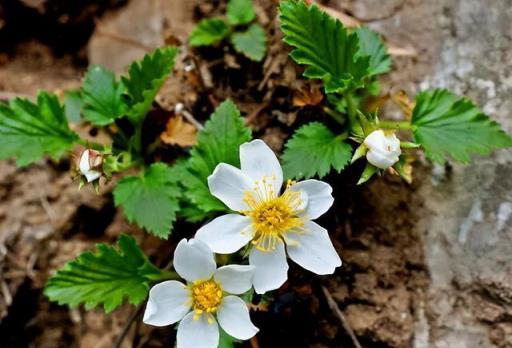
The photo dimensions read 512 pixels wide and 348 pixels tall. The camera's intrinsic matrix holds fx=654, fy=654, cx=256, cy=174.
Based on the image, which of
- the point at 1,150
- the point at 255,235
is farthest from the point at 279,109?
the point at 1,150

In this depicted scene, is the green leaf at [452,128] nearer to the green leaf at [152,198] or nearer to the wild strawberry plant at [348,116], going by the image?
the wild strawberry plant at [348,116]

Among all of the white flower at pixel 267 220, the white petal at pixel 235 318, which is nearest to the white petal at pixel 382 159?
the white flower at pixel 267 220

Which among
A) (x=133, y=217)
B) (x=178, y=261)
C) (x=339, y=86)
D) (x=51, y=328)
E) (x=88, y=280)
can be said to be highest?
(x=339, y=86)

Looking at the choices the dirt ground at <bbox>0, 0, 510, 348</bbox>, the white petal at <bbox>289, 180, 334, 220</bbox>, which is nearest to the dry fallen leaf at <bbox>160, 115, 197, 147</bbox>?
the dirt ground at <bbox>0, 0, 510, 348</bbox>

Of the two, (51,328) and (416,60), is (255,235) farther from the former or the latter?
(51,328)

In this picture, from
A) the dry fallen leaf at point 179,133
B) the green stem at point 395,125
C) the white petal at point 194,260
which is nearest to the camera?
the white petal at point 194,260

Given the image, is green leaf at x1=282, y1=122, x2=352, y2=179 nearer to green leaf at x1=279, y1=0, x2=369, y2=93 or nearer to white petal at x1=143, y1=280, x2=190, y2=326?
green leaf at x1=279, y1=0, x2=369, y2=93
